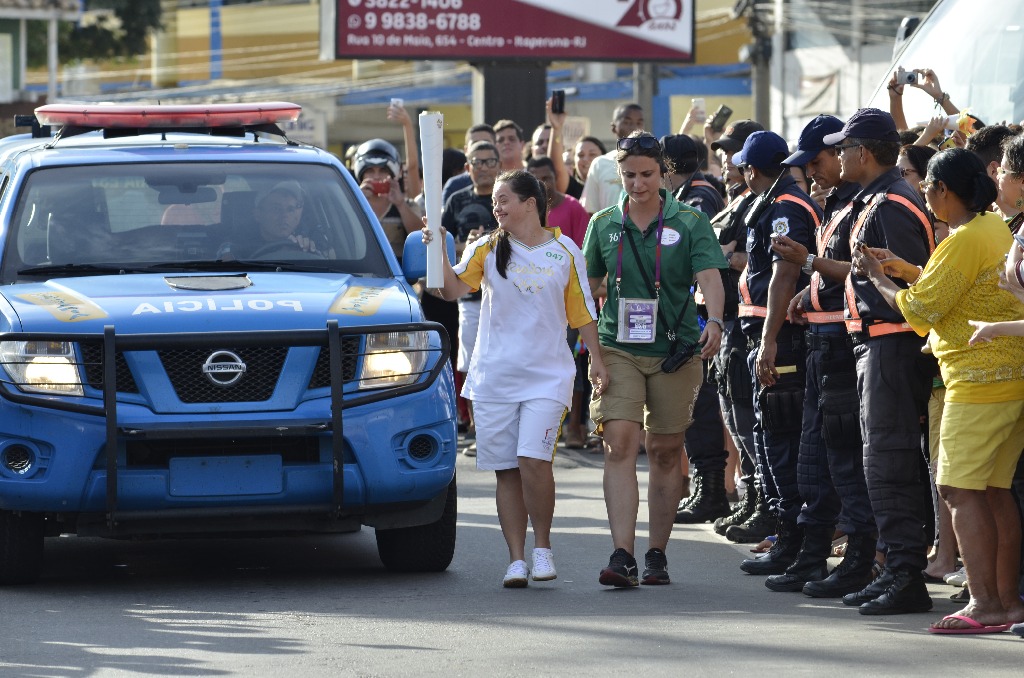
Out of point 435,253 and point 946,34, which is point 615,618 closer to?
point 435,253

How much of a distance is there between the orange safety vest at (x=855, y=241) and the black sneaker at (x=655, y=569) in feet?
4.59

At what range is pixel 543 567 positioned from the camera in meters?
8.06

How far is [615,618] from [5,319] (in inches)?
110

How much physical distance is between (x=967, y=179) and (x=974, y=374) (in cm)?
72

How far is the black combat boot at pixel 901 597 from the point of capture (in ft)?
23.9

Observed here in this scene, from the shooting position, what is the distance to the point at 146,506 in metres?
7.63

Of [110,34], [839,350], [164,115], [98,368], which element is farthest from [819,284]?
[110,34]

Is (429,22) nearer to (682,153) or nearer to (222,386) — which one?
(682,153)

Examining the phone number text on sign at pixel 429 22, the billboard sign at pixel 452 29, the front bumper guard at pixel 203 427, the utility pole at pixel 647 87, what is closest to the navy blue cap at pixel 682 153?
the front bumper guard at pixel 203 427

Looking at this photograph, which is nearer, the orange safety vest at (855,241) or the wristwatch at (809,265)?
the orange safety vest at (855,241)

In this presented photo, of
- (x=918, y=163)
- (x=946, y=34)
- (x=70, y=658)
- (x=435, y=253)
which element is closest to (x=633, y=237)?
(x=435, y=253)

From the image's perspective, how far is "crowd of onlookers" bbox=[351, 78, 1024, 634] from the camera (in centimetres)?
686

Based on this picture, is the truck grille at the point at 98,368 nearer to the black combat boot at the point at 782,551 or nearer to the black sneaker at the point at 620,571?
the black sneaker at the point at 620,571

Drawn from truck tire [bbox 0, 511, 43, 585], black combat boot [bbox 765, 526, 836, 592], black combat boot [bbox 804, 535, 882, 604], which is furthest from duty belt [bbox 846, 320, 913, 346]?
truck tire [bbox 0, 511, 43, 585]
